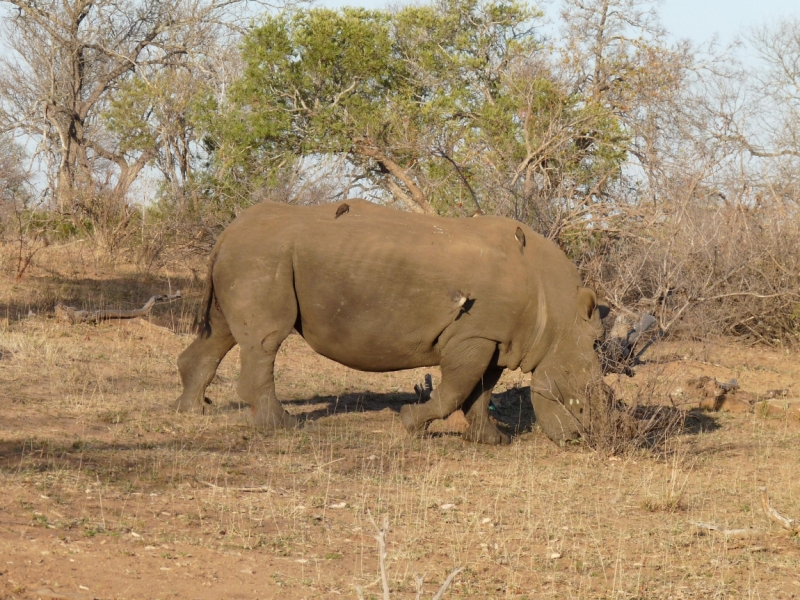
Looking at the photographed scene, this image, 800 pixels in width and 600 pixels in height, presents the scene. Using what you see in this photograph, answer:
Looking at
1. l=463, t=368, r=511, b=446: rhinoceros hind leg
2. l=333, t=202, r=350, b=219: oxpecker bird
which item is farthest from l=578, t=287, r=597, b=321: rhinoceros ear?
l=333, t=202, r=350, b=219: oxpecker bird

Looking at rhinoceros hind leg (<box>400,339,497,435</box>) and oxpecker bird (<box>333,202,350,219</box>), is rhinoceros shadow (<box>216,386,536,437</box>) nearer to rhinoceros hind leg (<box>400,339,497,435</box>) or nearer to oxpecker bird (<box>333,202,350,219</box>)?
rhinoceros hind leg (<box>400,339,497,435</box>)

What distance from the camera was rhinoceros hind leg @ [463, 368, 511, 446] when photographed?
28.2 feet

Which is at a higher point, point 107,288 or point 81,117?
point 81,117

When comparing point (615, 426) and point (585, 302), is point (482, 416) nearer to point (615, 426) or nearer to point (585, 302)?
point (615, 426)

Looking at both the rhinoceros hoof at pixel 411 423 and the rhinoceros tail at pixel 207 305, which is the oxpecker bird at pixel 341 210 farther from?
the rhinoceros hoof at pixel 411 423

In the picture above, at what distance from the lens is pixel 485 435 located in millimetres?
8617

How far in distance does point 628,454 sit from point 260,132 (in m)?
12.5

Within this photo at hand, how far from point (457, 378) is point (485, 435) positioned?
660mm

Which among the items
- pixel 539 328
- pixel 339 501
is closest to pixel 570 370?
pixel 539 328

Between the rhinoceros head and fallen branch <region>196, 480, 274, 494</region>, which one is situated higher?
the rhinoceros head

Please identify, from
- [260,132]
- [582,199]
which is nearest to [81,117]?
[260,132]

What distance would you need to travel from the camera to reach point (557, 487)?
283 inches

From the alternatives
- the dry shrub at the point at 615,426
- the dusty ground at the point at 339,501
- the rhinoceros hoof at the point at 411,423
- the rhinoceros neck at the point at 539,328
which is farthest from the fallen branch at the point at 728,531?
the rhinoceros hoof at the point at 411,423

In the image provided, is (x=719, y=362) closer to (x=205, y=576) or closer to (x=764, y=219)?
(x=764, y=219)
